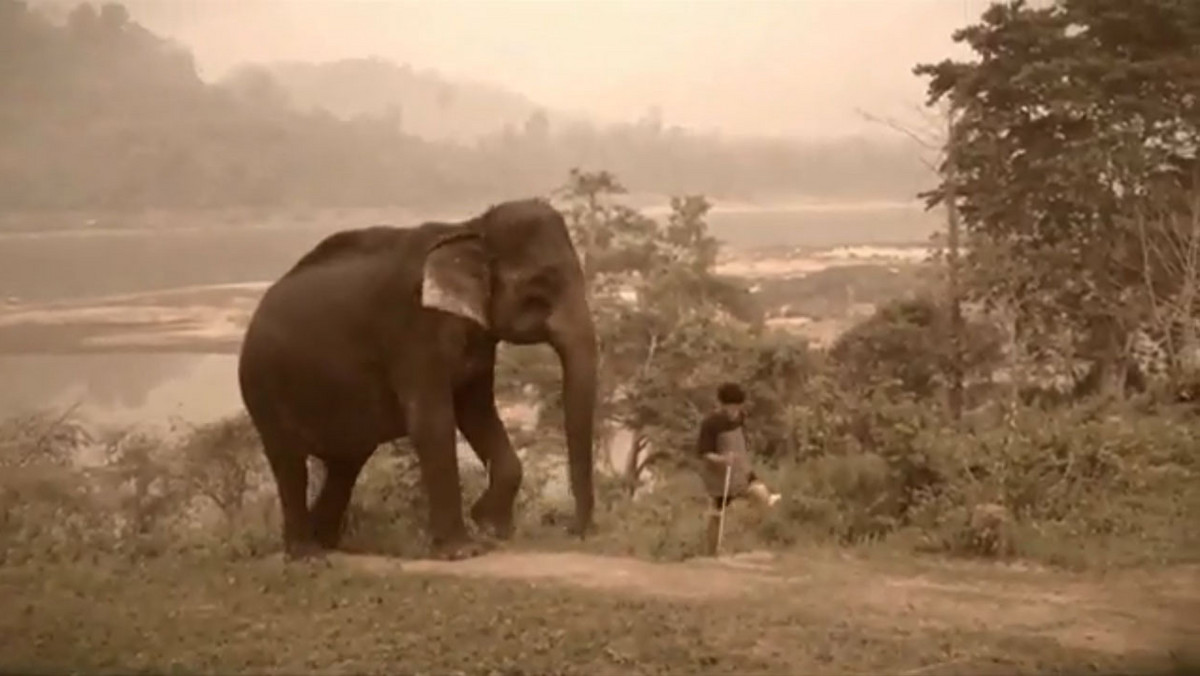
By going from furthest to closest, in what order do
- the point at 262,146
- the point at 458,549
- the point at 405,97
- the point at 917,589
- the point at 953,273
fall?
the point at 953,273
the point at 262,146
the point at 405,97
the point at 458,549
the point at 917,589

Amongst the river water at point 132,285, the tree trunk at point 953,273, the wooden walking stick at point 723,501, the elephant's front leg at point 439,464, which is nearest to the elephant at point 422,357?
the elephant's front leg at point 439,464

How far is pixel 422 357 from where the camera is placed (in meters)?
5.50

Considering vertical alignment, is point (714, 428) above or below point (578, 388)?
below

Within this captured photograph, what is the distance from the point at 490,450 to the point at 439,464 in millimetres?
428

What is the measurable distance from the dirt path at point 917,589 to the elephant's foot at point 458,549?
0.06 meters

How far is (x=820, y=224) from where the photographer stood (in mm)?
8531

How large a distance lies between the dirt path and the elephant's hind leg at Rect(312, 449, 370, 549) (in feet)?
1.17

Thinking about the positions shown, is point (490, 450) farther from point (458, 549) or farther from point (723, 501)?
point (723, 501)

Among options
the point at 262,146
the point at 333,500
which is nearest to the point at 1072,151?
the point at 262,146

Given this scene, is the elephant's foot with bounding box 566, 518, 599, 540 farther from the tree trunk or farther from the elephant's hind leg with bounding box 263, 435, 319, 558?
the tree trunk

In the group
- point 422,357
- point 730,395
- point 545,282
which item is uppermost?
point 545,282

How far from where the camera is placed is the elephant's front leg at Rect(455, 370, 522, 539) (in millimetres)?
5820

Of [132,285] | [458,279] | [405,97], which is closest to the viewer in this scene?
[458,279]

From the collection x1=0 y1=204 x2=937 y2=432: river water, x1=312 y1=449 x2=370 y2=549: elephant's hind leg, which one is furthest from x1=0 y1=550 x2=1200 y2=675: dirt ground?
x1=0 y1=204 x2=937 y2=432: river water
